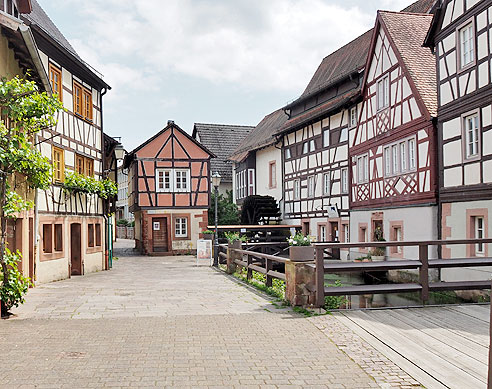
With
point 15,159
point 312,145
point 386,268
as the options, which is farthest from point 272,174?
point 15,159

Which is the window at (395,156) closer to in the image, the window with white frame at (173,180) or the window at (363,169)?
the window at (363,169)

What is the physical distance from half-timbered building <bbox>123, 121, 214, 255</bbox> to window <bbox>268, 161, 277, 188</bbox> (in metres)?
4.12

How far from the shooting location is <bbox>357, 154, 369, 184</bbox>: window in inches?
898

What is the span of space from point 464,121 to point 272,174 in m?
20.4

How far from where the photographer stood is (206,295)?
12773 millimetres

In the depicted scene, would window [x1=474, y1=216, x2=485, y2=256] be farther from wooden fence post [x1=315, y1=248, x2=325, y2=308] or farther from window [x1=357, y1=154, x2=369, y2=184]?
window [x1=357, y1=154, x2=369, y2=184]

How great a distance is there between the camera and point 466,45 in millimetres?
15719

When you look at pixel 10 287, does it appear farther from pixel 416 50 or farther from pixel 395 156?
pixel 416 50

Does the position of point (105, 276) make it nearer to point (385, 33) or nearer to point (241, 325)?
point (241, 325)

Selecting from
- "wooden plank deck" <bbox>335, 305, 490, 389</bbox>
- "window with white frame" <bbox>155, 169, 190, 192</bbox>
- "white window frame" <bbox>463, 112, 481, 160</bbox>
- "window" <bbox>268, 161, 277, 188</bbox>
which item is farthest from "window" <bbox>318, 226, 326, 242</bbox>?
"wooden plank deck" <bbox>335, 305, 490, 389</bbox>

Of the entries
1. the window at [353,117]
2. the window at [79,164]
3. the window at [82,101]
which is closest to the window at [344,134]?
the window at [353,117]

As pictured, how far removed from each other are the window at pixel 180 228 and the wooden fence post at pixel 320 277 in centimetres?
2393

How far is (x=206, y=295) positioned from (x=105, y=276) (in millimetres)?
7161

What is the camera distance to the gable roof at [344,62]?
27.1 metres
